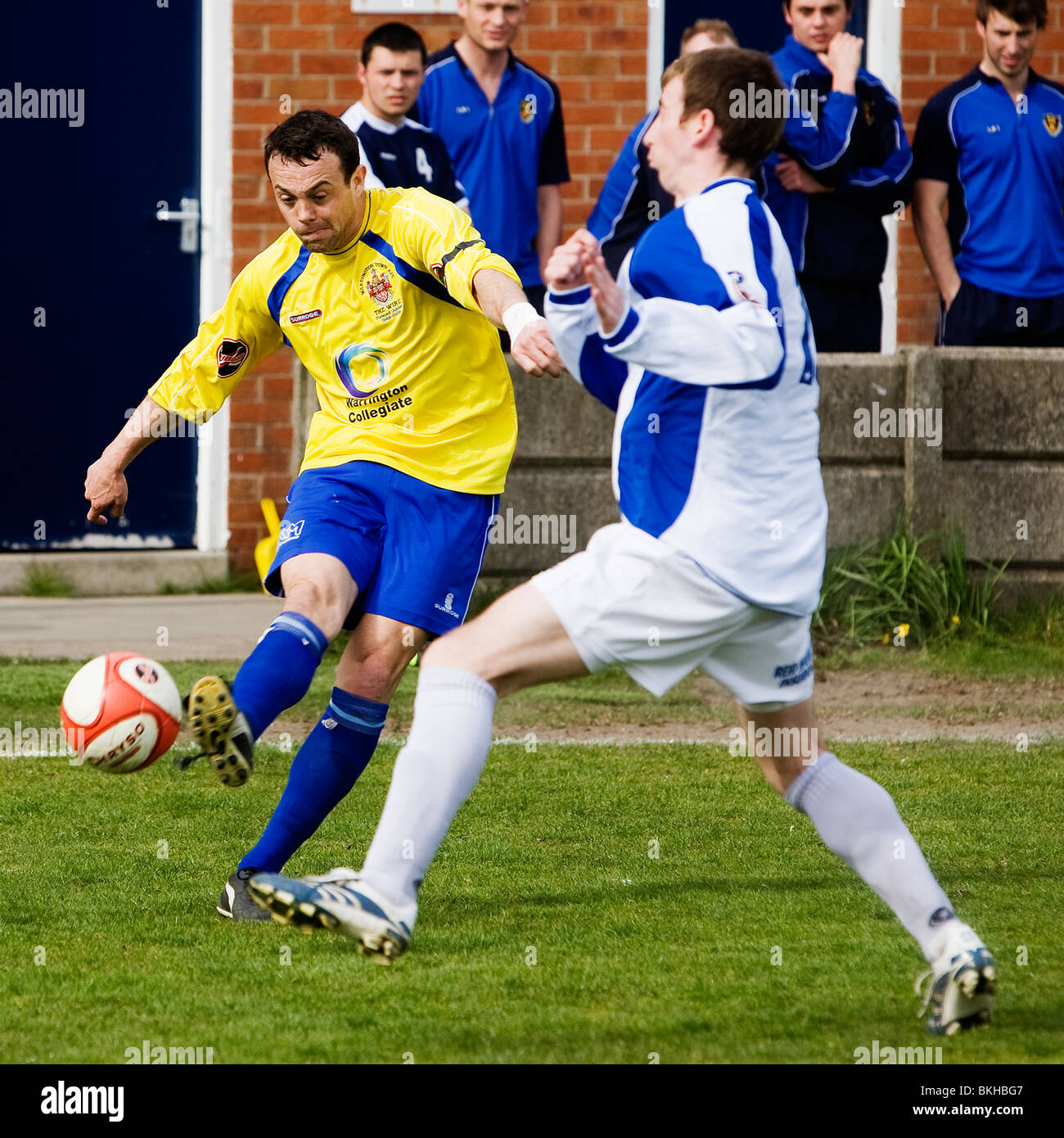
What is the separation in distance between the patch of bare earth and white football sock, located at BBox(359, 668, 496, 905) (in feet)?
10.7

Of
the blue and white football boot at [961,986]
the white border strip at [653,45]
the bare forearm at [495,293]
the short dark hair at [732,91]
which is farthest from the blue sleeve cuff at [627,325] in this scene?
the white border strip at [653,45]

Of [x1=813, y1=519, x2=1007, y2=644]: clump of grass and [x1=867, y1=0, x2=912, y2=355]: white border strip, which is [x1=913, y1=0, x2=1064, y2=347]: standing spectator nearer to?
[x1=813, y1=519, x2=1007, y2=644]: clump of grass

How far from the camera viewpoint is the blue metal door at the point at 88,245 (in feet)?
31.8

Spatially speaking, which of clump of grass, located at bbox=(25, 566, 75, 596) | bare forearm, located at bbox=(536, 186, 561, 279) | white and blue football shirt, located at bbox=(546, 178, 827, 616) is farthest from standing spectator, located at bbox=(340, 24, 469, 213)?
white and blue football shirt, located at bbox=(546, 178, 827, 616)

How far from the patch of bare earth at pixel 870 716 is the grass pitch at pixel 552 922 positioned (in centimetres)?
25

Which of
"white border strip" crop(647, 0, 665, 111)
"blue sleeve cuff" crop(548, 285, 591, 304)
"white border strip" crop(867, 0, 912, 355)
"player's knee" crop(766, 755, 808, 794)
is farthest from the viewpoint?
"white border strip" crop(867, 0, 912, 355)

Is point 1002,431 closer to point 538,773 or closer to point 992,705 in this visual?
point 992,705

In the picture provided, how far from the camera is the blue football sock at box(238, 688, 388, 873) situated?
4621 millimetres

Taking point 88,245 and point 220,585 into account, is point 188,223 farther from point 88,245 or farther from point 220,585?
point 220,585

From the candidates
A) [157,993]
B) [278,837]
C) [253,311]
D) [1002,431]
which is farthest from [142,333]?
[157,993]

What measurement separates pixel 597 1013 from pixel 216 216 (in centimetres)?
686

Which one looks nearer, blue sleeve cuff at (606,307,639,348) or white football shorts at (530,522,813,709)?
blue sleeve cuff at (606,307,639,348)

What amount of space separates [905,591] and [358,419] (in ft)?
13.9

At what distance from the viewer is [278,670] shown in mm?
4281
